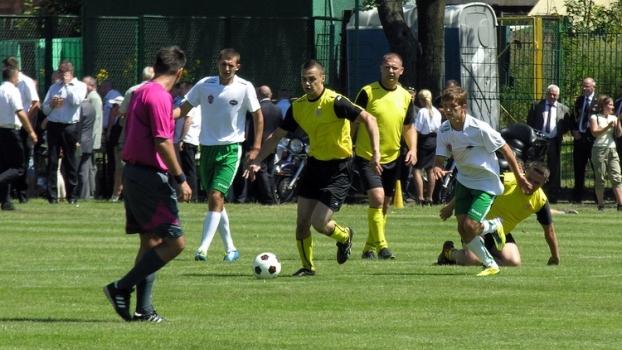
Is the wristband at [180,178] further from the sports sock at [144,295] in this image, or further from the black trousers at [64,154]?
the black trousers at [64,154]

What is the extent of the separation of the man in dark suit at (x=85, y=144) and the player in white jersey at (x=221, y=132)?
28.6 ft

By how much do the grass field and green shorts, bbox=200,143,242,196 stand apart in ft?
2.73

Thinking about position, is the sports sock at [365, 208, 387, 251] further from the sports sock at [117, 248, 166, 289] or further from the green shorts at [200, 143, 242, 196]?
the sports sock at [117, 248, 166, 289]

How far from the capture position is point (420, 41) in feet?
81.0

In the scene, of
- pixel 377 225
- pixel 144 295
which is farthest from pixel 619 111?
pixel 144 295

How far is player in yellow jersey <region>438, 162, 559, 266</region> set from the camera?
13.0m

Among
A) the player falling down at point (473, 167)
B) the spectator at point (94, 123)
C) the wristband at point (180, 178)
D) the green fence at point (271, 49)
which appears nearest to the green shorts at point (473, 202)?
the player falling down at point (473, 167)

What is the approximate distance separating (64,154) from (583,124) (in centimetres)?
878

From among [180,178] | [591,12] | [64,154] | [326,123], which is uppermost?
[591,12]

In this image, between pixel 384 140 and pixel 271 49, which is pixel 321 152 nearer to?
pixel 384 140

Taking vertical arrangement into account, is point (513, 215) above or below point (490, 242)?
above

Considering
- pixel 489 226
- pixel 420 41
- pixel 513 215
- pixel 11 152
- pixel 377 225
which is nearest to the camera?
pixel 489 226

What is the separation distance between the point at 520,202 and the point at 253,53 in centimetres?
1374

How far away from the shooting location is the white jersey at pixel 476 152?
1210 centimetres
